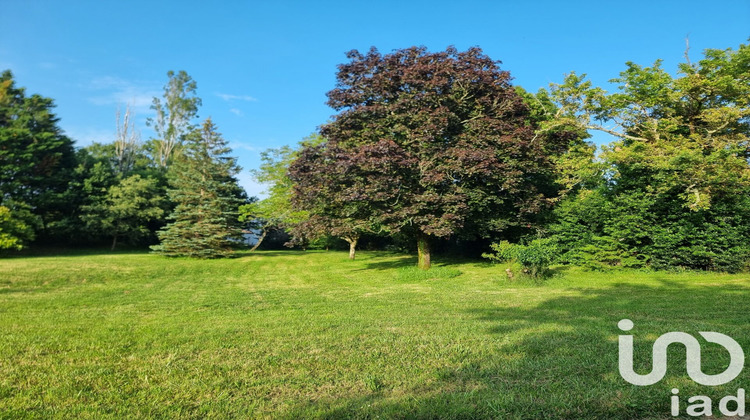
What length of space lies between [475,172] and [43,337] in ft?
37.0

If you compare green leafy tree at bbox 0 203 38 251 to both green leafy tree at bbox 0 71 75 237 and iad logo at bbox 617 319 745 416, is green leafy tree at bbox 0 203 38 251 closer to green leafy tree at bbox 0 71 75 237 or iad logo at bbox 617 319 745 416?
green leafy tree at bbox 0 71 75 237

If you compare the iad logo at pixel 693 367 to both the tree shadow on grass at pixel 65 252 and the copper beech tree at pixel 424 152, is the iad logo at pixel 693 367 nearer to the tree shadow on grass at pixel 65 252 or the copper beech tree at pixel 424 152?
the copper beech tree at pixel 424 152

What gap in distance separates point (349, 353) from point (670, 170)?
12648 mm

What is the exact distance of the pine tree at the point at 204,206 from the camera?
73.2ft

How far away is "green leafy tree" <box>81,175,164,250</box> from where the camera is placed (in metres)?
28.0

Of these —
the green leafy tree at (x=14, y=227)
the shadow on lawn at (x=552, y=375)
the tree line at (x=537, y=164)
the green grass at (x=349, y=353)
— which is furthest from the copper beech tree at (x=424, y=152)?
the green leafy tree at (x=14, y=227)

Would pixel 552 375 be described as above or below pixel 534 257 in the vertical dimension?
below

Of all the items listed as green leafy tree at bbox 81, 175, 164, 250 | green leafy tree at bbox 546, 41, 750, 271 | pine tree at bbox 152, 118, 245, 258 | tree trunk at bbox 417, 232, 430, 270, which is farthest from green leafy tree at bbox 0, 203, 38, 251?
green leafy tree at bbox 546, 41, 750, 271

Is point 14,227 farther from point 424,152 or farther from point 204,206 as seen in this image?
point 424,152

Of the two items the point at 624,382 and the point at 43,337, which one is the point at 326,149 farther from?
the point at 624,382

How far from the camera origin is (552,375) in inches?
145

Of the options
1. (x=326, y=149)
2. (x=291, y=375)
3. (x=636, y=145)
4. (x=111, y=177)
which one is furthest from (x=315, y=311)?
(x=111, y=177)

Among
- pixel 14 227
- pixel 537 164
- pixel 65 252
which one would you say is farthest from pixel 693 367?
pixel 65 252

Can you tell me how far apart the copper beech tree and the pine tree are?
8.50 metres
